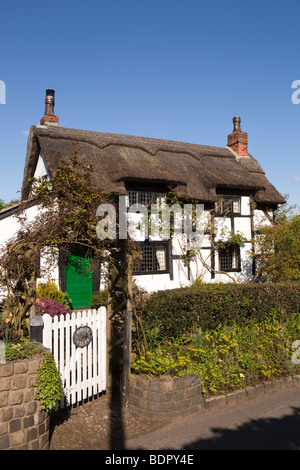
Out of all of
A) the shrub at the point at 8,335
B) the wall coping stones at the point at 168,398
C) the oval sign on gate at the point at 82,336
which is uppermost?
the shrub at the point at 8,335

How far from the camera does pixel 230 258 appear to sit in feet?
50.3

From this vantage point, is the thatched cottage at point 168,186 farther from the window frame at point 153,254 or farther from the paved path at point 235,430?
the paved path at point 235,430

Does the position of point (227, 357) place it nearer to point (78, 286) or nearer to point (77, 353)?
point (77, 353)

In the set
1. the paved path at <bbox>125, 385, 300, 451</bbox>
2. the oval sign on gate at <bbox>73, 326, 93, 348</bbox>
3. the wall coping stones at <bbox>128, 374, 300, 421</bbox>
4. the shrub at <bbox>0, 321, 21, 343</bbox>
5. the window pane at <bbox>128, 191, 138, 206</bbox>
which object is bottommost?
the paved path at <bbox>125, 385, 300, 451</bbox>

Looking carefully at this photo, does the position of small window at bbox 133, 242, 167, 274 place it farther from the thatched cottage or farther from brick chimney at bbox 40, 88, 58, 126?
brick chimney at bbox 40, 88, 58, 126

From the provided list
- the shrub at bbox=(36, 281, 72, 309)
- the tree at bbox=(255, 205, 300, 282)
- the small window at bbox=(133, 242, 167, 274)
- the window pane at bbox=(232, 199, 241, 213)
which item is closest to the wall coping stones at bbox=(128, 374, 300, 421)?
the shrub at bbox=(36, 281, 72, 309)

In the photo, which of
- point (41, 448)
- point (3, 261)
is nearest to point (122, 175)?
point (3, 261)

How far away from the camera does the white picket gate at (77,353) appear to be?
205 inches

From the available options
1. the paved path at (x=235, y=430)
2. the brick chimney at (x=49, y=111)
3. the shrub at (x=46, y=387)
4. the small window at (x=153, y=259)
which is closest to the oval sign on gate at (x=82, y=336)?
the shrub at (x=46, y=387)

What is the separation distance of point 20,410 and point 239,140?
1691cm

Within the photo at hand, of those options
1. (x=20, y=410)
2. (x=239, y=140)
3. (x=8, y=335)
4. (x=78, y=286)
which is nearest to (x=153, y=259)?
(x=78, y=286)

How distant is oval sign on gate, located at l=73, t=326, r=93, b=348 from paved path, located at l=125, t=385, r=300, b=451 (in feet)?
5.05

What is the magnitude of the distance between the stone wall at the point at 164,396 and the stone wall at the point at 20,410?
158 centimetres

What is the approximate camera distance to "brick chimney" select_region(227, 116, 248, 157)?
1825 cm
